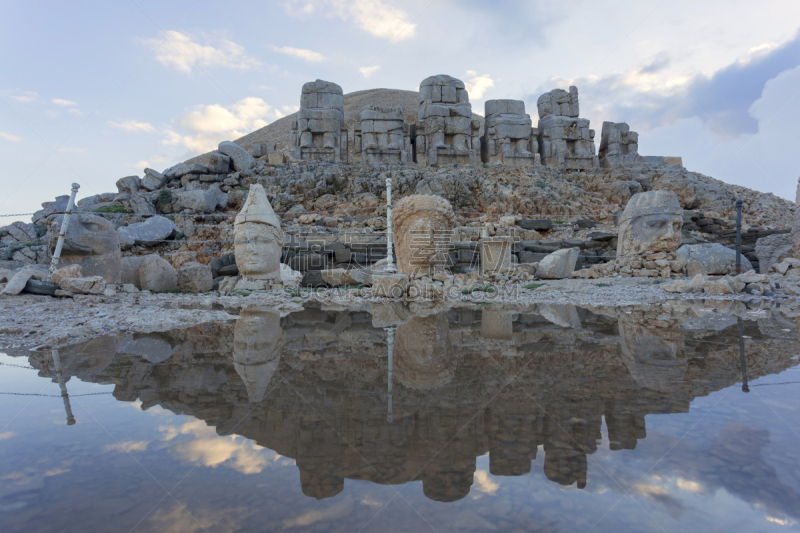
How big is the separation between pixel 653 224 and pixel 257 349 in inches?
348

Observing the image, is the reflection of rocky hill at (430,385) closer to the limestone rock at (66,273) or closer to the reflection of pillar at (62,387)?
the reflection of pillar at (62,387)

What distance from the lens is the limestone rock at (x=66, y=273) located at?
6531 mm

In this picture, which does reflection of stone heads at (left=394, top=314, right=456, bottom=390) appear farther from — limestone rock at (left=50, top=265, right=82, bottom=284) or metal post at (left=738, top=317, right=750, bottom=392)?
limestone rock at (left=50, top=265, right=82, bottom=284)

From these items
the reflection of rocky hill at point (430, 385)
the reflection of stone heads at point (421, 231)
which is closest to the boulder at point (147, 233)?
the reflection of stone heads at point (421, 231)

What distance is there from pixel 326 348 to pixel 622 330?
2.71 metres

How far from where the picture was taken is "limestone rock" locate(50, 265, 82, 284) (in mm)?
6531

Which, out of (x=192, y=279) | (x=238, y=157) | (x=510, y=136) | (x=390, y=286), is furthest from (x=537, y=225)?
(x=238, y=157)

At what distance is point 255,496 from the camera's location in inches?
54.9

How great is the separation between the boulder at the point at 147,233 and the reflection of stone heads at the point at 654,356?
13.0 meters

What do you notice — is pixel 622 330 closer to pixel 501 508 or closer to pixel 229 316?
pixel 501 508

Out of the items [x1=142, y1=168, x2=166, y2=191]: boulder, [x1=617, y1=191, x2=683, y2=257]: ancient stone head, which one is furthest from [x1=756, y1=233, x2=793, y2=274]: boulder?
[x1=142, y1=168, x2=166, y2=191]: boulder

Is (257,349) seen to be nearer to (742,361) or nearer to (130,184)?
(742,361)

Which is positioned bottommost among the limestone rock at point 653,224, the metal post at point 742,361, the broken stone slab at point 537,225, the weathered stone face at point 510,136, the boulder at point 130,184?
the metal post at point 742,361

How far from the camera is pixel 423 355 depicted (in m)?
3.21
